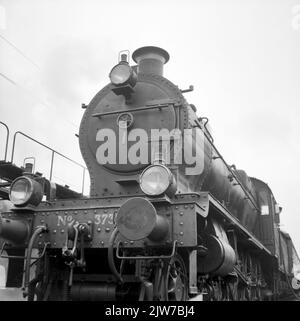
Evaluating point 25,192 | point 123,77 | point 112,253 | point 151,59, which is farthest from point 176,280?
point 151,59

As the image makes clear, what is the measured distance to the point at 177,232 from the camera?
439cm

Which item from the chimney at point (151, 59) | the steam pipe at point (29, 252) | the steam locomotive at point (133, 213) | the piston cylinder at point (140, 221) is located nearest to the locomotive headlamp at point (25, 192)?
the steam locomotive at point (133, 213)

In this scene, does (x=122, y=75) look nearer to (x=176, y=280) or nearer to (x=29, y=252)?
(x=29, y=252)

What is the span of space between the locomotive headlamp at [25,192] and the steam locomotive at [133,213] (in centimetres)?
1

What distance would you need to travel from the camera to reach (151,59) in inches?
244

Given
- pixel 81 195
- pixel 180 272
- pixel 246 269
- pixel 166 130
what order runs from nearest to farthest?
pixel 180 272, pixel 166 130, pixel 81 195, pixel 246 269

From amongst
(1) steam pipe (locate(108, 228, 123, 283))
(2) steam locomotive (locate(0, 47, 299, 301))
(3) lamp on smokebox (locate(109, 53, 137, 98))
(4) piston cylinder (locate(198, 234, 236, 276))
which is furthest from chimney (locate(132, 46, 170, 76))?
(1) steam pipe (locate(108, 228, 123, 283))

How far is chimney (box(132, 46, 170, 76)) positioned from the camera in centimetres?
616

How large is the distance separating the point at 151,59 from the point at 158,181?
242cm

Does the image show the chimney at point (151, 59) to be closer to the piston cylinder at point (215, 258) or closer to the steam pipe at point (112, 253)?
the piston cylinder at point (215, 258)
